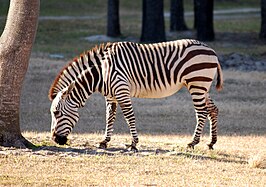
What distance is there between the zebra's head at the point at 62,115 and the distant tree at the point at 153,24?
63.8 feet

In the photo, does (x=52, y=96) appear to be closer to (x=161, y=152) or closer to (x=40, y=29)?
(x=161, y=152)

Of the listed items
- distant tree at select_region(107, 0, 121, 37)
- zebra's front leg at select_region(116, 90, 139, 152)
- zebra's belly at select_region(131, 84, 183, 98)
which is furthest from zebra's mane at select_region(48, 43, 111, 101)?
distant tree at select_region(107, 0, 121, 37)

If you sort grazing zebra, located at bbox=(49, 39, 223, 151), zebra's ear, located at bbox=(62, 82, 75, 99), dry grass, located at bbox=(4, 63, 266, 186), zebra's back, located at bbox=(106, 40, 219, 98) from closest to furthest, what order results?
dry grass, located at bbox=(4, 63, 266, 186) < zebra's ear, located at bbox=(62, 82, 75, 99) < grazing zebra, located at bbox=(49, 39, 223, 151) < zebra's back, located at bbox=(106, 40, 219, 98)

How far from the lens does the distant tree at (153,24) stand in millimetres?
30969


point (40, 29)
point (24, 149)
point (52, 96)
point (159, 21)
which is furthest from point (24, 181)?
point (40, 29)

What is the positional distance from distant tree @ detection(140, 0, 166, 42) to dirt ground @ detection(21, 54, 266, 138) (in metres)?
8.87

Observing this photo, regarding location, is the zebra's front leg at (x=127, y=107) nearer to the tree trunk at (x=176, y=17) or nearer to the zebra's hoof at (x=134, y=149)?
the zebra's hoof at (x=134, y=149)

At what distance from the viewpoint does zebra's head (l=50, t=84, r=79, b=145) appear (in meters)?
11.7

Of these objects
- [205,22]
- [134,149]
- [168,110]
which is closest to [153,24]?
[205,22]

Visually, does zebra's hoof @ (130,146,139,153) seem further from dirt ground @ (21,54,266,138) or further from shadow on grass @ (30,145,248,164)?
dirt ground @ (21,54,266,138)

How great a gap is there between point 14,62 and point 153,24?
20709 millimetres

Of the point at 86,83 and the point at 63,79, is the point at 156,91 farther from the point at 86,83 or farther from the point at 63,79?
the point at 63,79

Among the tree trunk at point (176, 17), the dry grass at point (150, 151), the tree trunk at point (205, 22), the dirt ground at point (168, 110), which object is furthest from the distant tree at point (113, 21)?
the dry grass at point (150, 151)

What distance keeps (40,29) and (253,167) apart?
2856 cm
